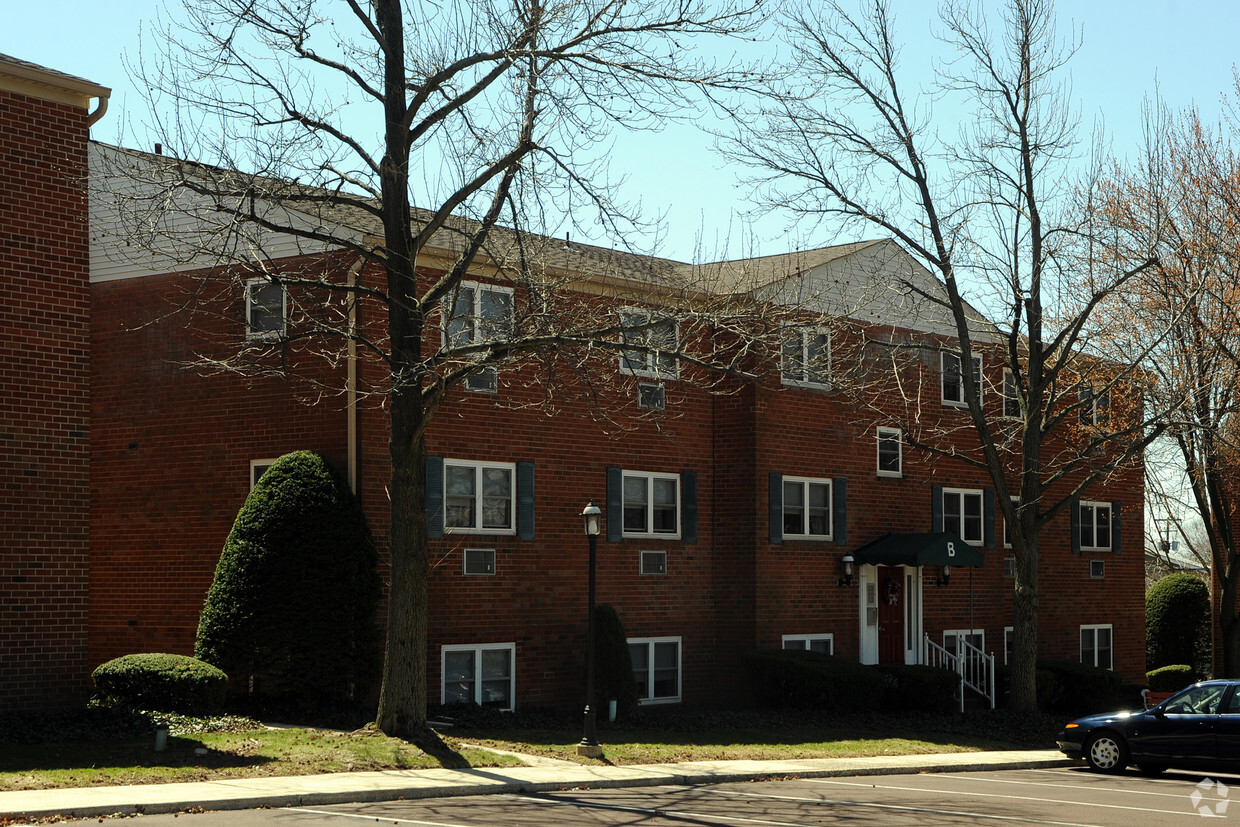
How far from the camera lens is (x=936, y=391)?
93.9 ft

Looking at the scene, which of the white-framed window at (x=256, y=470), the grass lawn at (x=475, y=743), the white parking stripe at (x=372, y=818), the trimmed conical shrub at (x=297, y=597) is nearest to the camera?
the white parking stripe at (x=372, y=818)

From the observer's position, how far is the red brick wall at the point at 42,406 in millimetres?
15523

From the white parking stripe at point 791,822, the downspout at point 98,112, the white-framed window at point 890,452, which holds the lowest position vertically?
the white parking stripe at point 791,822

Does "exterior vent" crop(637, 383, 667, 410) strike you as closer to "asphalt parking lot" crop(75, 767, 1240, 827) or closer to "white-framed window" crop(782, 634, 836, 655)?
"white-framed window" crop(782, 634, 836, 655)

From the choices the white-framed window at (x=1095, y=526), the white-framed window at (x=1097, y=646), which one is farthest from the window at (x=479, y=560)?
the white-framed window at (x=1095, y=526)

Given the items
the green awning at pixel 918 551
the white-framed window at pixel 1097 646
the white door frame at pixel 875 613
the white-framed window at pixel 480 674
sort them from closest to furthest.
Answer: the white-framed window at pixel 480 674 → the green awning at pixel 918 551 → the white door frame at pixel 875 613 → the white-framed window at pixel 1097 646

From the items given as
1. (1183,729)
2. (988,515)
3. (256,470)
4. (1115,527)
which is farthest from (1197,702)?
(1115,527)

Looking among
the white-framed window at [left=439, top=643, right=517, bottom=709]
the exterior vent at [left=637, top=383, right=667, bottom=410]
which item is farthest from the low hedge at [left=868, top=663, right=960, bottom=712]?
the white-framed window at [left=439, top=643, right=517, bottom=709]

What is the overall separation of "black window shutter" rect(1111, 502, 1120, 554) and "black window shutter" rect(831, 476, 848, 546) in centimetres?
1059

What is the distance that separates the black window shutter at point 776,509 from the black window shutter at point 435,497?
698 centimetres

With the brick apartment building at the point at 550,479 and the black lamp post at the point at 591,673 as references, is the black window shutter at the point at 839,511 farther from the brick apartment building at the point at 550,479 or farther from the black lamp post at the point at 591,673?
the black lamp post at the point at 591,673

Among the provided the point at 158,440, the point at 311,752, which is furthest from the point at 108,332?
the point at 311,752

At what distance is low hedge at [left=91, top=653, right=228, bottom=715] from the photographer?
16.8 metres

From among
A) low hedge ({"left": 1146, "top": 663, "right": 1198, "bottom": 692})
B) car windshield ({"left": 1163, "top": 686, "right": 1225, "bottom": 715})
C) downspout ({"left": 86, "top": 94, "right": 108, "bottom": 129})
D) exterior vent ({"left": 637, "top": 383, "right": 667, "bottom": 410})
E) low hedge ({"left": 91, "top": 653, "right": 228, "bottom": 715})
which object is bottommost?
low hedge ({"left": 1146, "top": 663, "right": 1198, "bottom": 692})
